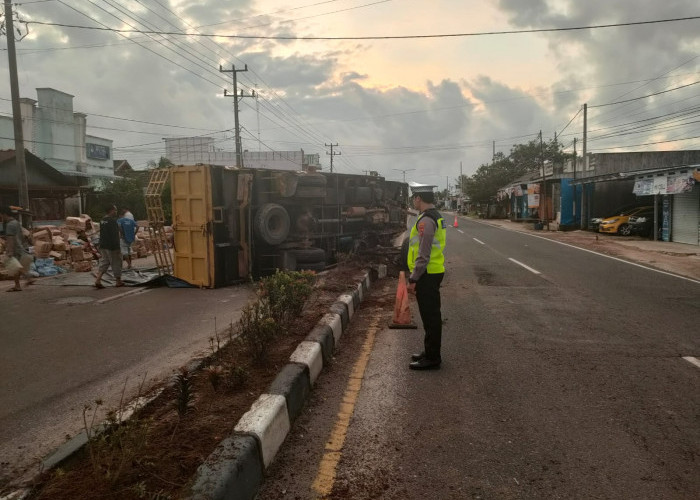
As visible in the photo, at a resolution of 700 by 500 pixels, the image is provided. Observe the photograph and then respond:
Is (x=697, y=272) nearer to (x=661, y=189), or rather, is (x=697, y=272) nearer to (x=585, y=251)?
(x=585, y=251)

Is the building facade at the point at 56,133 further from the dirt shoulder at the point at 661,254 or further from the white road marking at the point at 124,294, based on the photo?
the dirt shoulder at the point at 661,254

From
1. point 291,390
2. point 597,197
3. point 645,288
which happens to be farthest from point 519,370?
point 597,197

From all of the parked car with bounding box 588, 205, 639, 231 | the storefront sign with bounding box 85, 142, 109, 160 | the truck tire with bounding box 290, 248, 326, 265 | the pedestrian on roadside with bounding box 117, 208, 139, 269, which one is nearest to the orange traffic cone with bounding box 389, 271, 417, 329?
the truck tire with bounding box 290, 248, 326, 265

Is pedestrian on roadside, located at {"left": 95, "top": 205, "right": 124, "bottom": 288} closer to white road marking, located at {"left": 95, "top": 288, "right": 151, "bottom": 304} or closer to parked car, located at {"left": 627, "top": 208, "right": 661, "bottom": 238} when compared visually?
white road marking, located at {"left": 95, "top": 288, "right": 151, "bottom": 304}

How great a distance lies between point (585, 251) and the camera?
18.1 m

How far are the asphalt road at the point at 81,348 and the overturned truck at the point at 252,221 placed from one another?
2.12 feet

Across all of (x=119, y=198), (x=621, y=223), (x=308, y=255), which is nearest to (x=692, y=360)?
(x=308, y=255)

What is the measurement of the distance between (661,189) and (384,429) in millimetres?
22920

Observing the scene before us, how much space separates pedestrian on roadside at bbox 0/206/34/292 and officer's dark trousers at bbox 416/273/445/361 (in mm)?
9385

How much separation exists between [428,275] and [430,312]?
369 mm

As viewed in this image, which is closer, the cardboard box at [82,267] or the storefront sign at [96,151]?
the cardboard box at [82,267]

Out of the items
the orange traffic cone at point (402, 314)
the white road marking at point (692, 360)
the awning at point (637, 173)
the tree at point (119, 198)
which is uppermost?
the awning at point (637, 173)

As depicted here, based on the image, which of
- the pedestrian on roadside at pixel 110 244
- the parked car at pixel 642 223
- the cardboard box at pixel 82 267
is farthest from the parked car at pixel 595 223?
the pedestrian on roadside at pixel 110 244

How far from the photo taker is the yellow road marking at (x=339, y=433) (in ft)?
9.64
